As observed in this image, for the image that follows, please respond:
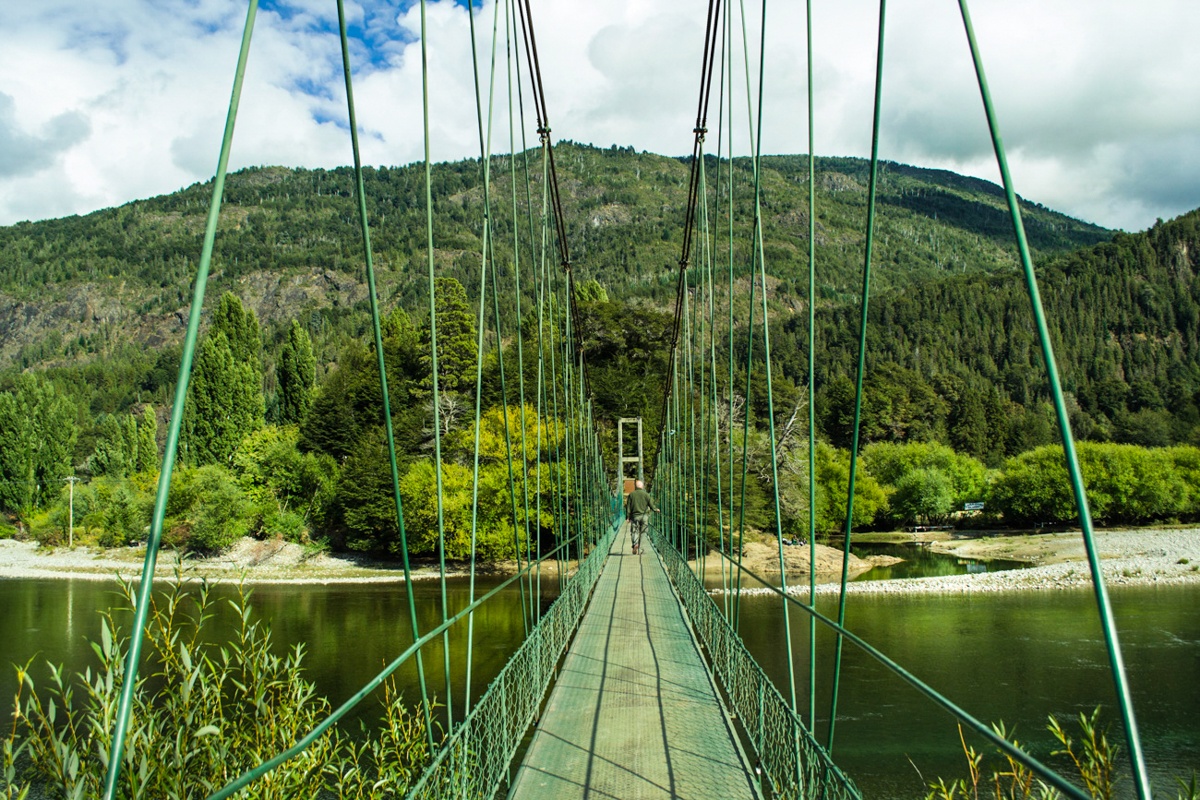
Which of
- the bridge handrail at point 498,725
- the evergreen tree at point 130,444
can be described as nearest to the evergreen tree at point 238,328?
the evergreen tree at point 130,444

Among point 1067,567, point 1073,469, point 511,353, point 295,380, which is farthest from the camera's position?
point 295,380

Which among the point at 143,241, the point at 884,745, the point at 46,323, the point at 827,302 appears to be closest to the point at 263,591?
the point at 884,745

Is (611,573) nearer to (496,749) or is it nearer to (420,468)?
(496,749)

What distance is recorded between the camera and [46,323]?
343ft

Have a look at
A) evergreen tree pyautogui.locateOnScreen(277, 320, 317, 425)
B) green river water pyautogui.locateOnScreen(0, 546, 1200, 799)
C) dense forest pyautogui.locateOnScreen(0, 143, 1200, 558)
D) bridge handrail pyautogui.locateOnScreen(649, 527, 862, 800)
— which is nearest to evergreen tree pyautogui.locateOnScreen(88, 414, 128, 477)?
dense forest pyautogui.locateOnScreen(0, 143, 1200, 558)

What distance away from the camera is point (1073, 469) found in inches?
52.0

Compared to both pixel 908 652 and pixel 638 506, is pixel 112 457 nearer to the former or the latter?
pixel 638 506

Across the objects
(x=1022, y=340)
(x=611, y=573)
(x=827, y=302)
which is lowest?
(x=611, y=573)

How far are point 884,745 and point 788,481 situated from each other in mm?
18809

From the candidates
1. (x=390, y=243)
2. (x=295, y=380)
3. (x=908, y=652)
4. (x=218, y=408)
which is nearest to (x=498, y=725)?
(x=908, y=652)

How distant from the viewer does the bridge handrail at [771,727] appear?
7.11 feet

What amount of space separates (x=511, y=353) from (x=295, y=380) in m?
10.5

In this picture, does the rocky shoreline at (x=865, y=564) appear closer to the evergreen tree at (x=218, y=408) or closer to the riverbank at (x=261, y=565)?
the riverbank at (x=261, y=565)

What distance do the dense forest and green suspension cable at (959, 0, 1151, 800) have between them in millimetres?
3139
